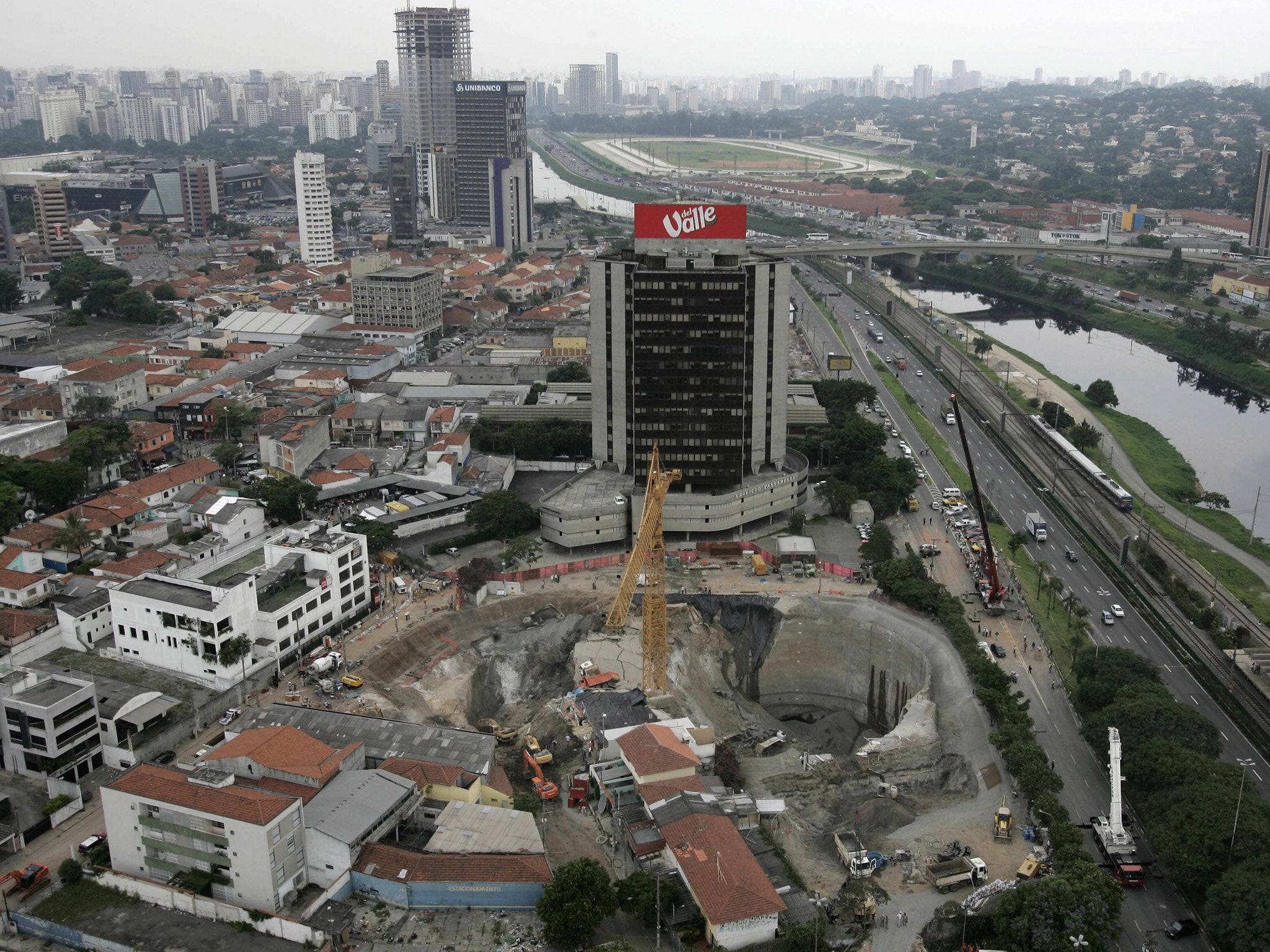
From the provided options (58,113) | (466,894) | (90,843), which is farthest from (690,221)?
(58,113)

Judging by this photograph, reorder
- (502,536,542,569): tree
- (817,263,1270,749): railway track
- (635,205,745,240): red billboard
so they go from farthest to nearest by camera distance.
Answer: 1. (635,205,745,240): red billboard
2. (502,536,542,569): tree
3. (817,263,1270,749): railway track

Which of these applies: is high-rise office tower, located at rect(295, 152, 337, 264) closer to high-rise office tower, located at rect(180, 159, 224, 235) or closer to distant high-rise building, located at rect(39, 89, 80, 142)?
high-rise office tower, located at rect(180, 159, 224, 235)

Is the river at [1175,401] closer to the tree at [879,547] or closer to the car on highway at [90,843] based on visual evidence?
the tree at [879,547]

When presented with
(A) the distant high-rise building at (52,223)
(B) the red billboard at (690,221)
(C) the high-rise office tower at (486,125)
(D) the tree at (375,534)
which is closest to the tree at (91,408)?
(D) the tree at (375,534)

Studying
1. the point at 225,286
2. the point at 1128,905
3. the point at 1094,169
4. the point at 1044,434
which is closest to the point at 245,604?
the point at 1128,905

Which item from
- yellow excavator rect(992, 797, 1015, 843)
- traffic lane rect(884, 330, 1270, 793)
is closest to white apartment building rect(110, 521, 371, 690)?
yellow excavator rect(992, 797, 1015, 843)

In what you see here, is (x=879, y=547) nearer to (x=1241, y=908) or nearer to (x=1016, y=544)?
(x=1016, y=544)

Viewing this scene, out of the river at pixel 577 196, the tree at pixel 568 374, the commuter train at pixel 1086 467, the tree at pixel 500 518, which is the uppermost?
the river at pixel 577 196
